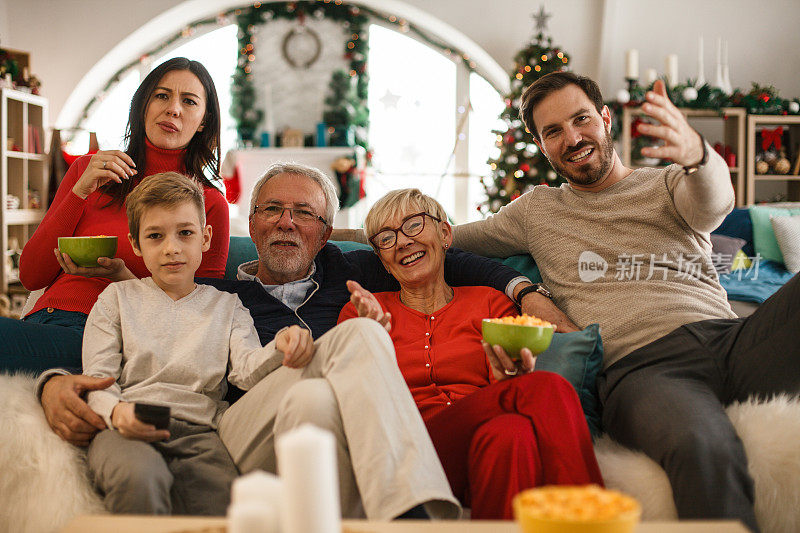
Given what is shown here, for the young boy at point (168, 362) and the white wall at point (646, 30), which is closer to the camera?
the young boy at point (168, 362)

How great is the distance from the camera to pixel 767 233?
4.29m

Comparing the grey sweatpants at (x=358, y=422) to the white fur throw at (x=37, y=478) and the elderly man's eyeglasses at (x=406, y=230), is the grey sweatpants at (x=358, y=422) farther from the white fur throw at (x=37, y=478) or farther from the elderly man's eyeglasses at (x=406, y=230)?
the elderly man's eyeglasses at (x=406, y=230)

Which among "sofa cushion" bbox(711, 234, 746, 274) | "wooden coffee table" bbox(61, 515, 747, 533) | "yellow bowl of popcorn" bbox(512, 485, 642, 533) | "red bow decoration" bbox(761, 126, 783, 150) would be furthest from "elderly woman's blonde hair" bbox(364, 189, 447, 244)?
"red bow decoration" bbox(761, 126, 783, 150)

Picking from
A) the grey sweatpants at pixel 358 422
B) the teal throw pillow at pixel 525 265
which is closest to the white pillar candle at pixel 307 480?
the grey sweatpants at pixel 358 422

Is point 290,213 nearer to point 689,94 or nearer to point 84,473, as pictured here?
point 84,473

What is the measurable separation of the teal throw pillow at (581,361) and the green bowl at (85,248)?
1227mm

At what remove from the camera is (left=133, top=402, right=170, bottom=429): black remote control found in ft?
4.20

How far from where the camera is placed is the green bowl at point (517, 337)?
143 cm

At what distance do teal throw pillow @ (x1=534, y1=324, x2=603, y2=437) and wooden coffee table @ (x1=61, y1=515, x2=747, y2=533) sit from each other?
33.9 inches

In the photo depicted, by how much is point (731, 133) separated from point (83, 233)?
5796 mm

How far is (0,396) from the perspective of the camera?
1.50 m

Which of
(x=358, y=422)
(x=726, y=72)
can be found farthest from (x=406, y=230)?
(x=726, y=72)

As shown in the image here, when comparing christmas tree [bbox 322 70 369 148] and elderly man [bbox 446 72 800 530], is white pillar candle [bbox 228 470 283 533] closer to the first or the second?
elderly man [bbox 446 72 800 530]

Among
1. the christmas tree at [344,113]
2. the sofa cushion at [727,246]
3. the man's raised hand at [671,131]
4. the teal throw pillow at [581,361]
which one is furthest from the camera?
the christmas tree at [344,113]
